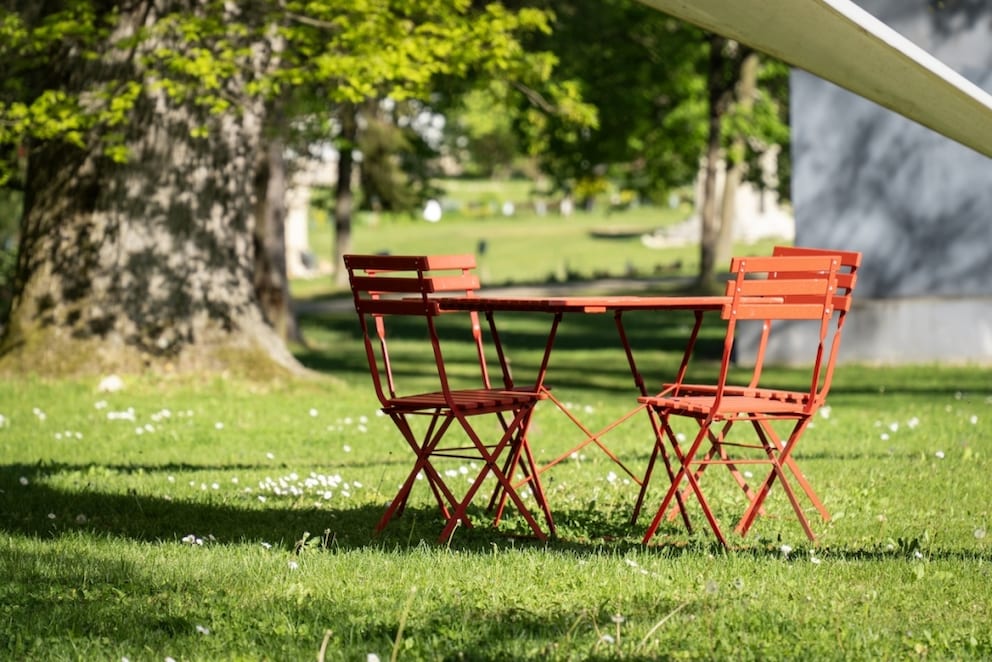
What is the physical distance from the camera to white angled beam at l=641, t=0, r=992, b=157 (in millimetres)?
4672

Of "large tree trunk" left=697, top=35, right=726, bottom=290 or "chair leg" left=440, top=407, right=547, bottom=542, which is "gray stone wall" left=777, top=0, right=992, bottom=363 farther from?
"large tree trunk" left=697, top=35, right=726, bottom=290

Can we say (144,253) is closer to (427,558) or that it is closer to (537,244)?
(427,558)

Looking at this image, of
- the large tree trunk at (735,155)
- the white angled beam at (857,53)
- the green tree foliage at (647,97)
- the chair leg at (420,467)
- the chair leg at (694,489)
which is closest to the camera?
the white angled beam at (857,53)

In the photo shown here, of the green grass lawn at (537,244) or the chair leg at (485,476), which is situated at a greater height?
the chair leg at (485,476)

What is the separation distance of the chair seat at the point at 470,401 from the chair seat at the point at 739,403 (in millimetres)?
516

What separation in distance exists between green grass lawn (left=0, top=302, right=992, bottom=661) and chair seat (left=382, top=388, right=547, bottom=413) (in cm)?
55

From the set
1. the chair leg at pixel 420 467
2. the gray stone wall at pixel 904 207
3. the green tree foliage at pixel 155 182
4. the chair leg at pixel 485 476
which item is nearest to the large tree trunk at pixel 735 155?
the gray stone wall at pixel 904 207

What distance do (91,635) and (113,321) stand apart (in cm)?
873

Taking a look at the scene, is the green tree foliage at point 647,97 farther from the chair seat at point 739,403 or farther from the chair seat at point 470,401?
the chair seat at point 470,401

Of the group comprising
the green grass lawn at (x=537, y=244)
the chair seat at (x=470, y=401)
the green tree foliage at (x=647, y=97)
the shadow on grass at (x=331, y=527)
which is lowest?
the green grass lawn at (x=537, y=244)

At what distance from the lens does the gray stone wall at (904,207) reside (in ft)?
52.2

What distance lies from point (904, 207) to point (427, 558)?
11.7 meters

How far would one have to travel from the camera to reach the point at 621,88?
31.6m

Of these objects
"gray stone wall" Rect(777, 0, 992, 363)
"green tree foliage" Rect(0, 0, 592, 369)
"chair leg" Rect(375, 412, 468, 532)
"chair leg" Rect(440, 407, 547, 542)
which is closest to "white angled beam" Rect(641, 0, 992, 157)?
"chair leg" Rect(440, 407, 547, 542)
